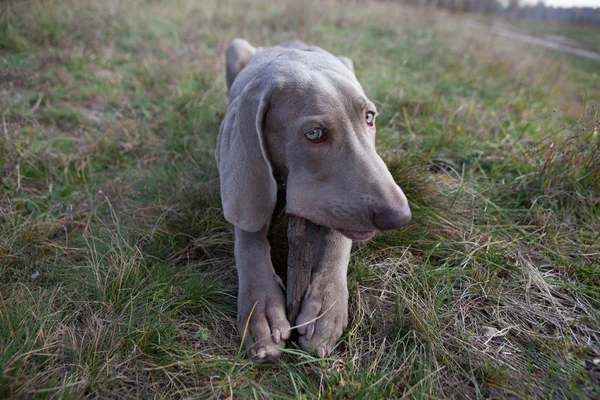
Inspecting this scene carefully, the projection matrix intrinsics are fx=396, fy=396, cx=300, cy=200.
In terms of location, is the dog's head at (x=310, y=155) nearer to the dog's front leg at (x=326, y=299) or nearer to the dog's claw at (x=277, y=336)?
the dog's front leg at (x=326, y=299)

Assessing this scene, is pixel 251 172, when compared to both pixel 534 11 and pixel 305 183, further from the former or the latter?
pixel 534 11

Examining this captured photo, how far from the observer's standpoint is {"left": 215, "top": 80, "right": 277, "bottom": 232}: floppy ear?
2102 millimetres

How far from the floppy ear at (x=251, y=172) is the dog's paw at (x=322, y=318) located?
49 centimetres

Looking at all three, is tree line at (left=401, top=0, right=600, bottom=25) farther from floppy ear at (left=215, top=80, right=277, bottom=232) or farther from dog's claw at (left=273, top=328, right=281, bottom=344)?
dog's claw at (left=273, top=328, right=281, bottom=344)

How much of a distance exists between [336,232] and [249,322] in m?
0.65

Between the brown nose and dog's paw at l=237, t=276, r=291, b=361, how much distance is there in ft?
2.13

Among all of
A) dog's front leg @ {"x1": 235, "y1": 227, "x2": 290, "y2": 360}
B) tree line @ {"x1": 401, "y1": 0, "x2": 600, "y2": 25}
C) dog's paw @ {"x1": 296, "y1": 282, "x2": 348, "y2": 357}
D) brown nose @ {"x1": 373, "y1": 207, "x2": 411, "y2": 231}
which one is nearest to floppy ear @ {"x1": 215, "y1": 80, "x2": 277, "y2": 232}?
dog's front leg @ {"x1": 235, "y1": 227, "x2": 290, "y2": 360}

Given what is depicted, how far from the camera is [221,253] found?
2.52 meters

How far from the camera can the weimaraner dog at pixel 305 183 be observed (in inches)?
71.8

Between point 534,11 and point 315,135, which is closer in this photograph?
point 315,135

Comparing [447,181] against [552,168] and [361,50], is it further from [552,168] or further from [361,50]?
[361,50]

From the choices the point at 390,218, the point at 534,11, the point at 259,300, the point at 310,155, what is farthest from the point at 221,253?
the point at 534,11

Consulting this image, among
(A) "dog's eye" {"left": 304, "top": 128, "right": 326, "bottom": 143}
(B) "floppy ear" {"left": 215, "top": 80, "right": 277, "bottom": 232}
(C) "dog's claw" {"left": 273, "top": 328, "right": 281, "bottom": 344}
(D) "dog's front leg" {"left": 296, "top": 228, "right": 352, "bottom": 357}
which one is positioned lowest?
(C) "dog's claw" {"left": 273, "top": 328, "right": 281, "bottom": 344}

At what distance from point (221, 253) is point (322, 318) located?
2.98 feet
